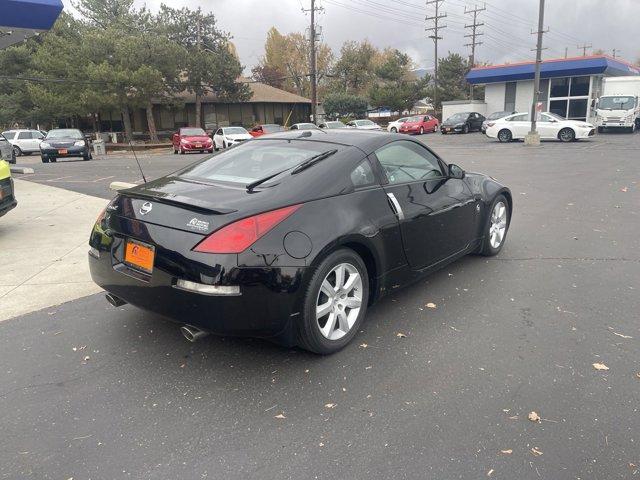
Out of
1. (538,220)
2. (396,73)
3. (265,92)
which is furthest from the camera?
(396,73)

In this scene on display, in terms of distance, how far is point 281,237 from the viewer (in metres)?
3.10

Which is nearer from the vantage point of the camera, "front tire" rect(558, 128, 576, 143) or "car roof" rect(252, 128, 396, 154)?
"car roof" rect(252, 128, 396, 154)

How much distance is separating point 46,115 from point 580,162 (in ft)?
118

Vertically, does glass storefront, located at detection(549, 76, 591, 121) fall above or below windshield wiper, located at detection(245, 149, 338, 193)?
above

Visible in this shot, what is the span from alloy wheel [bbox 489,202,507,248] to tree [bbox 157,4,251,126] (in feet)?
119

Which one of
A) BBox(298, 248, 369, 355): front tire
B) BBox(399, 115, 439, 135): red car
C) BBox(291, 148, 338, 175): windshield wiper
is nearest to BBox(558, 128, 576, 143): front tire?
BBox(399, 115, 439, 135): red car

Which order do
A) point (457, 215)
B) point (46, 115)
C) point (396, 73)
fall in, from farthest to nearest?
point (396, 73), point (46, 115), point (457, 215)

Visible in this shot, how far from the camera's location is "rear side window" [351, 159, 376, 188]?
3734mm

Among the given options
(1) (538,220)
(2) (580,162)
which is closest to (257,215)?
(1) (538,220)

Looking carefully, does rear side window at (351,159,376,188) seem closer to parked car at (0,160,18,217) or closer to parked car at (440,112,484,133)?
parked car at (0,160,18,217)

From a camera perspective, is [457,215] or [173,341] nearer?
[173,341]

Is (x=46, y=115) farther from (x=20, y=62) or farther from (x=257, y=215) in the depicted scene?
(x=257, y=215)

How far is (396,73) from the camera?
54.8 meters

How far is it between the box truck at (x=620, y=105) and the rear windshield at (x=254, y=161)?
31550 mm
